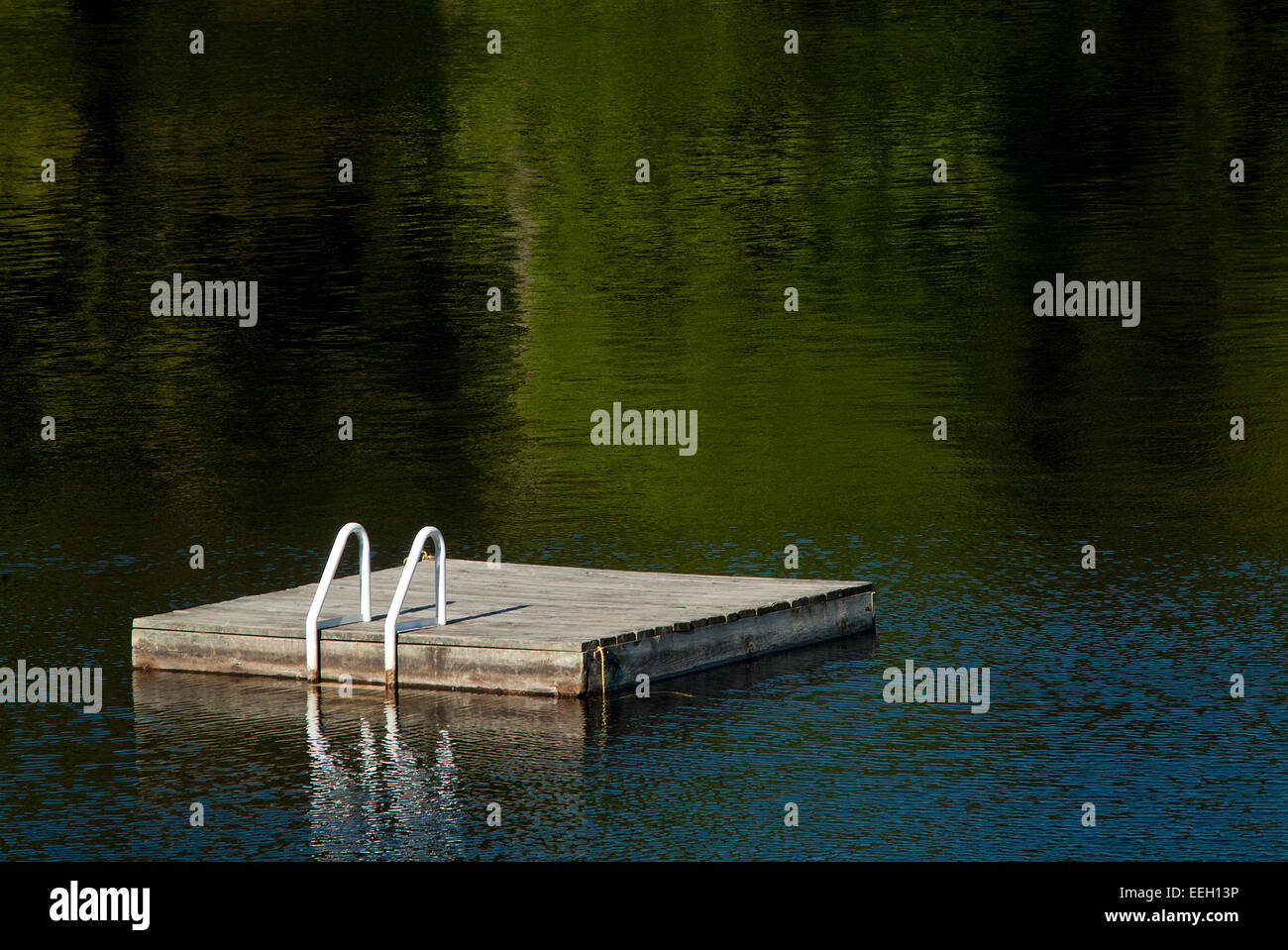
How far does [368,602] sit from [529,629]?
1.11 metres

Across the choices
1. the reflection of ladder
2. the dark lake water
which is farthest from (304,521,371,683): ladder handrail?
the dark lake water

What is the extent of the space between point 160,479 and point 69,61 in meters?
48.0

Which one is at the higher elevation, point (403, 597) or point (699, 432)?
point (699, 432)

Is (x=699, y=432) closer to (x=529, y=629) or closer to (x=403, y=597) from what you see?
(x=529, y=629)

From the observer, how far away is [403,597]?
46.0 feet

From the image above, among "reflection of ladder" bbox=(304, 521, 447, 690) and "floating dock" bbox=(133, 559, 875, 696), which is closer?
"floating dock" bbox=(133, 559, 875, 696)

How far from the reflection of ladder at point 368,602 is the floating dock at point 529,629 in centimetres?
4

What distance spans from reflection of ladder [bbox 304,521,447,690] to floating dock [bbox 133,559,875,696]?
0.04 meters

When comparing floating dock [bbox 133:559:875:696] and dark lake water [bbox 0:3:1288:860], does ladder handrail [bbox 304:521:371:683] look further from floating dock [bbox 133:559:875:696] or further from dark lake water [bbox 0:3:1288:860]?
→ dark lake water [bbox 0:3:1288:860]

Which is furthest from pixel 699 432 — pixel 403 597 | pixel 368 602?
pixel 403 597

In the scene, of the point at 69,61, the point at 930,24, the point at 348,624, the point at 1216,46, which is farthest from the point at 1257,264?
the point at 69,61

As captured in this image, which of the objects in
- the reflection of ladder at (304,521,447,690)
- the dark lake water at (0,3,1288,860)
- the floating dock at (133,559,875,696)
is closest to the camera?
the dark lake water at (0,3,1288,860)

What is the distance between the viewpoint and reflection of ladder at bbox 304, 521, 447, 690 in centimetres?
1397

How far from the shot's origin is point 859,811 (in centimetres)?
1166
